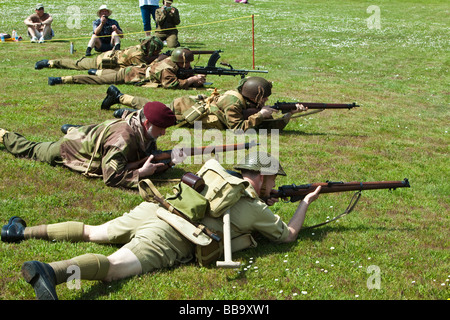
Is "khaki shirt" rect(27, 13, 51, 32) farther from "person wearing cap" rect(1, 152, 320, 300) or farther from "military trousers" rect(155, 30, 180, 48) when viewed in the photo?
"person wearing cap" rect(1, 152, 320, 300)

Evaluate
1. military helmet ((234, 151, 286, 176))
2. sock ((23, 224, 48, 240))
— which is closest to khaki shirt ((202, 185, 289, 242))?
military helmet ((234, 151, 286, 176))

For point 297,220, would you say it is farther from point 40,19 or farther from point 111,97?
point 40,19

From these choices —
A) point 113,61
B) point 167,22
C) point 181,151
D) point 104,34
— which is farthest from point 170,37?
point 181,151

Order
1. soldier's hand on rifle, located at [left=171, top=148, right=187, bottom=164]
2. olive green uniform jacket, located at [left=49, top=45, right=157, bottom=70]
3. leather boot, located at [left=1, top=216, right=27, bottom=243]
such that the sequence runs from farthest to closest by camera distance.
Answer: olive green uniform jacket, located at [left=49, top=45, right=157, bottom=70] < soldier's hand on rifle, located at [left=171, top=148, right=187, bottom=164] < leather boot, located at [left=1, top=216, right=27, bottom=243]

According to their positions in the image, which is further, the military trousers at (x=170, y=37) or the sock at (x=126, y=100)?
the military trousers at (x=170, y=37)

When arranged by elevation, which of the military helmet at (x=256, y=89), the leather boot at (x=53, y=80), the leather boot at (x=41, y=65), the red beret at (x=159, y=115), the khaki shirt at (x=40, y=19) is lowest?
the leather boot at (x=53, y=80)

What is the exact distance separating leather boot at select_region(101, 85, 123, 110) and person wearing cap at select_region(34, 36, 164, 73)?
3.62 meters

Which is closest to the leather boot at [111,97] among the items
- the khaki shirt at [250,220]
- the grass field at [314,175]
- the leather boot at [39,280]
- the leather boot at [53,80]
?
the grass field at [314,175]

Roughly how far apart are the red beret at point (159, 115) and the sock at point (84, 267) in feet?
9.23

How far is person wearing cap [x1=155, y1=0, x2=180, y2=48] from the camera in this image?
21000 millimetres

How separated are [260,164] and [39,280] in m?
2.78

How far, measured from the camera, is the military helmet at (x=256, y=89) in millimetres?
Answer: 10656

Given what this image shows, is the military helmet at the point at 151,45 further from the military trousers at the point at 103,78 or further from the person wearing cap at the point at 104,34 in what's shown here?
the person wearing cap at the point at 104,34

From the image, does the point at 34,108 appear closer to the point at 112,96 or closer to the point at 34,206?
the point at 112,96
